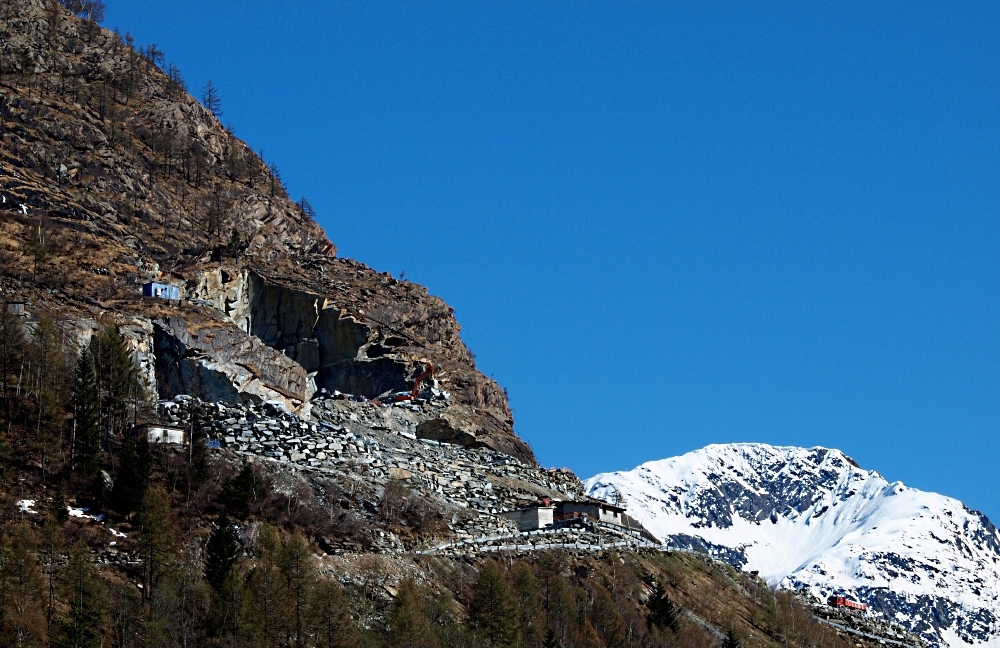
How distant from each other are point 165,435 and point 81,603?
40.0 m

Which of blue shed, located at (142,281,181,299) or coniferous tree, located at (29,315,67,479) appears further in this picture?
blue shed, located at (142,281,181,299)

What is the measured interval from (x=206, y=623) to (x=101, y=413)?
1409 inches

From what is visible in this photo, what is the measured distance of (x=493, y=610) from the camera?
120 metres

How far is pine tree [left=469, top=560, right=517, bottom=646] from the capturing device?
118 metres

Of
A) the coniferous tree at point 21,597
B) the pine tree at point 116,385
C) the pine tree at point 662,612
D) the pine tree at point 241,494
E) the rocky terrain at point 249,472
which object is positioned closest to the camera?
the coniferous tree at point 21,597

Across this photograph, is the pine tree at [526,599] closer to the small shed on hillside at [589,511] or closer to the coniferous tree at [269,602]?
the coniferous tree at [269,602]

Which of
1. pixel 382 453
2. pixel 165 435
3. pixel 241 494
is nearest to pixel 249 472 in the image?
pixel 241 494

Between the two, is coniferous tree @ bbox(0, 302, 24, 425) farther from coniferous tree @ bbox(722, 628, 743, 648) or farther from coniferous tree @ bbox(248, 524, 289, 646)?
coniferous tree @ bbox(722, 628, 743, 648)

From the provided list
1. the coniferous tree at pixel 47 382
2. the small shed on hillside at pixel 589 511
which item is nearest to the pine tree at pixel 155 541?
the coniferous tree at pixel 47 382

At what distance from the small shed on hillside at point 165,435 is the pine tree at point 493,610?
31016 millimetres

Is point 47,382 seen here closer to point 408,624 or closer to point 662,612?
point 408,624

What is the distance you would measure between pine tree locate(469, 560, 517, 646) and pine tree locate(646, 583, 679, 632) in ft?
52.6

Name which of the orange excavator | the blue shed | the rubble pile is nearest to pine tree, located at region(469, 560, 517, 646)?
the rubble pile

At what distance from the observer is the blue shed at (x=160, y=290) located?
168 m
